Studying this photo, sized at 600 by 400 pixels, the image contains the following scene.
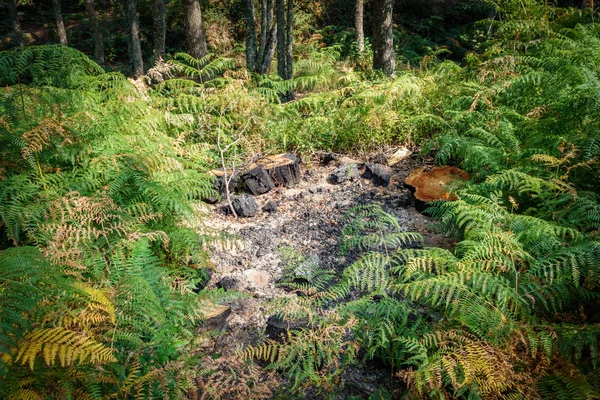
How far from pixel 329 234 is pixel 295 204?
843mm

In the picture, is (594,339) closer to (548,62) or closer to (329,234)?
(329,234)

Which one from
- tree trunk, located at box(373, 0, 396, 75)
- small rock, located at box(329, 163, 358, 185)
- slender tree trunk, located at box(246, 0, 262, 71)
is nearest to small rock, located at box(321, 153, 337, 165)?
small rock, located at box(329, 163, 358, 185)

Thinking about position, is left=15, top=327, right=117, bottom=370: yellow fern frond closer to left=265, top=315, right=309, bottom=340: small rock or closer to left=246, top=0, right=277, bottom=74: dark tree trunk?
left=265, top=315, right=309, bottom=340: small rock

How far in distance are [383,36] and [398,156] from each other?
3.41 meters

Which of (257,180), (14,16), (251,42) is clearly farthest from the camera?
(14,16)

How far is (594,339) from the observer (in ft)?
6.23

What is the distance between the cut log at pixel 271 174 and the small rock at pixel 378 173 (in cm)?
100

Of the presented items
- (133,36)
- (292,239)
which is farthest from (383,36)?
(133,36)

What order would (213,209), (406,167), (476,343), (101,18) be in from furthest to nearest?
(101,18)
(406,167)
(213,209)
(476,343)

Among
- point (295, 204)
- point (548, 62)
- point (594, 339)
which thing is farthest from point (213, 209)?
point (548, 62)

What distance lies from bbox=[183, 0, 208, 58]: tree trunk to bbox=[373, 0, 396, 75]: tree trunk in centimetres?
371

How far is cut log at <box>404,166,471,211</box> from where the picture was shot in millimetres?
4176

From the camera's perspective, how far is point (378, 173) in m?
4.92

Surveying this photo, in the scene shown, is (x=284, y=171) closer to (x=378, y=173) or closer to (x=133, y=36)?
(x=378, y=173)
